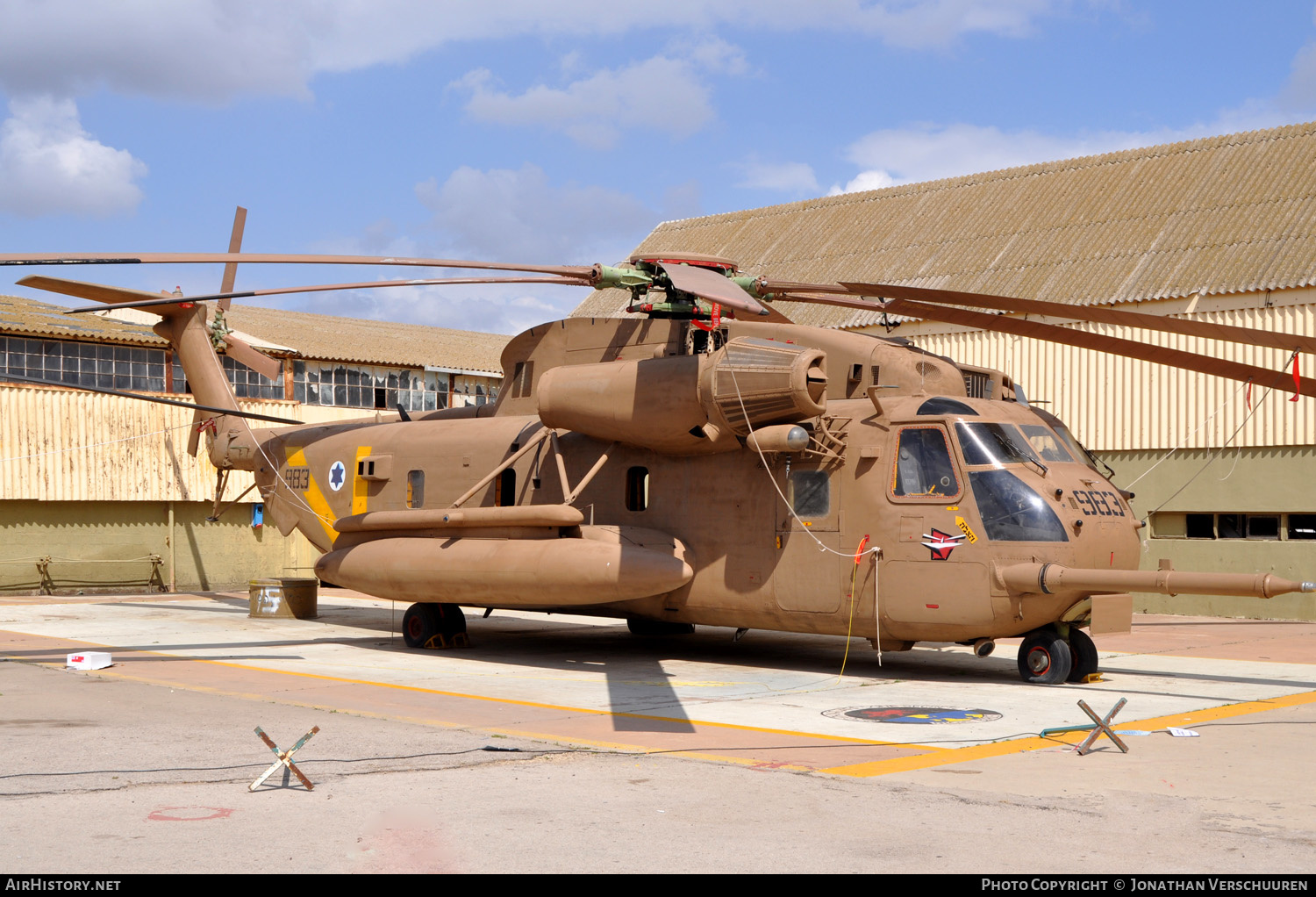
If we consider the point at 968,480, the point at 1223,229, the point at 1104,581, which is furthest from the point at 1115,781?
the point at 1223,229

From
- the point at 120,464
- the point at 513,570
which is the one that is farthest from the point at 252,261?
the point at 120,464

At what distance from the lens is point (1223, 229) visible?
23.9 meters

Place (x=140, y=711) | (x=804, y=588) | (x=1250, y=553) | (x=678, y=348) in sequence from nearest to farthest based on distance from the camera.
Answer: (x=140, y=711), (x=804, y=588), (x=678, y=348), (x=1250, y=553)

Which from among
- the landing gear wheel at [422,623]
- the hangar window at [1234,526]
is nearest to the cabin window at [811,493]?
the landing gear wheel at [422,623]

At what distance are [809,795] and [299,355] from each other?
2631 cm

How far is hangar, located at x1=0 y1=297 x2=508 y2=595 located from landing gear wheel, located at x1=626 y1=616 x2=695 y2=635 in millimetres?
13580

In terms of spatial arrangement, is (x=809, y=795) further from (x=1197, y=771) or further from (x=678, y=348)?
(x=678, y=348)

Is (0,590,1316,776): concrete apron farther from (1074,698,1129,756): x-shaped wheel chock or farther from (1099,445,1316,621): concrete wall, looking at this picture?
(1099,445,1316,621): concrete wall

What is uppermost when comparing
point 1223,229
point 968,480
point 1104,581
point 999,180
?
point 999,180

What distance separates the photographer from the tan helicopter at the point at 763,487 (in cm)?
1235

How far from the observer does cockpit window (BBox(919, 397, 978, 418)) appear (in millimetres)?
13078

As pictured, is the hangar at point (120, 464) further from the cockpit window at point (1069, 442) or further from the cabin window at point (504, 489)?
the cockpit window at point (1069, 442)

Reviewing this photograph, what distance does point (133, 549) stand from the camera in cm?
2773

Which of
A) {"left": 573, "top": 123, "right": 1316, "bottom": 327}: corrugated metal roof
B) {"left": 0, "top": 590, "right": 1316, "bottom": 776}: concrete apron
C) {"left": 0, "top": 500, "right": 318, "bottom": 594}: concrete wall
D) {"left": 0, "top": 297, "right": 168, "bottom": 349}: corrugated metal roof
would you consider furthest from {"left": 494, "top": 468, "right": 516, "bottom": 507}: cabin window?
{"left": 0, "top": 297, "right": 168, "bottom": 349}: corrugated metal roof
